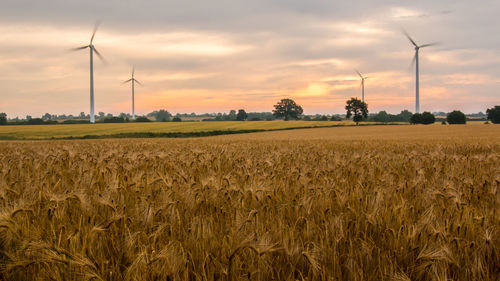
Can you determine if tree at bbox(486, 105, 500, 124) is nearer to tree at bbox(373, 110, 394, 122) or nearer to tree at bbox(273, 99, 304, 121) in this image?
tree at bbox(373, 110, 394, 122)

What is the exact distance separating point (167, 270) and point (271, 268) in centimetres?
58

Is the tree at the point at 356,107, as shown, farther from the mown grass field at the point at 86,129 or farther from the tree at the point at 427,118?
the mown grass field at the point at 86,129

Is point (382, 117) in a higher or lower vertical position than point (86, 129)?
higher

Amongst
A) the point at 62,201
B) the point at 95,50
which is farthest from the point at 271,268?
the point at 95,50

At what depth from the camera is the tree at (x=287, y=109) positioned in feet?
620

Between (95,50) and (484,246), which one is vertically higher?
(95,50)

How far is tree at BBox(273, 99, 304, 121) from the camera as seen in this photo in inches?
7436

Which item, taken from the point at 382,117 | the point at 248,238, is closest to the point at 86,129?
the point at 248,238

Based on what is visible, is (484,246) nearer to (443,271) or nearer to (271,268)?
(443,271)

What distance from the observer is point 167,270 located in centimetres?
193

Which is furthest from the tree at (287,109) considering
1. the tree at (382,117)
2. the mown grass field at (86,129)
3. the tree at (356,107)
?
the mown grass field at (86,129)

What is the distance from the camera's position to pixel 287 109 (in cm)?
18962

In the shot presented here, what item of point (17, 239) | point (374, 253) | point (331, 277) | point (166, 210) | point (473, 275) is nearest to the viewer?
point (331, 277)

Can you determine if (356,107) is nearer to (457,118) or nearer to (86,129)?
(457,118)
